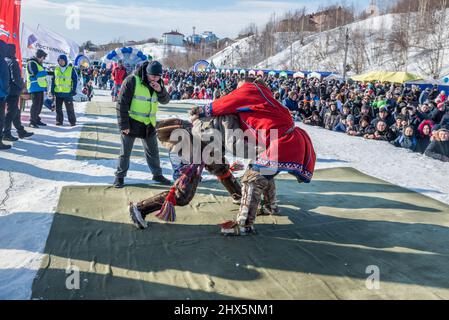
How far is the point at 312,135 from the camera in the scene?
9750 millimetres

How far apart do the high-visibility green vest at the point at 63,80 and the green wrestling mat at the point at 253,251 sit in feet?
15.9

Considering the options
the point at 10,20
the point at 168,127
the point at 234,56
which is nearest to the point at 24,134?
the point at 10,20

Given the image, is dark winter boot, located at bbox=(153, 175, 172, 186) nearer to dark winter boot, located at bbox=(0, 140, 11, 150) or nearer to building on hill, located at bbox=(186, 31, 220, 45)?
dark winter boot, located at bbox=(0, 140, 11, 150)

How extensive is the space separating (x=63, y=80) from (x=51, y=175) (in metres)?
4.09

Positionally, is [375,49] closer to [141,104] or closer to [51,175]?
[141,104]

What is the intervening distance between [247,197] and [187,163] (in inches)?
26.2

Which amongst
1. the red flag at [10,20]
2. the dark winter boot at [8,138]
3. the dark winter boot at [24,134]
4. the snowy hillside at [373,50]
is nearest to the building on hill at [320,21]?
the snowy hillside at [373,50]

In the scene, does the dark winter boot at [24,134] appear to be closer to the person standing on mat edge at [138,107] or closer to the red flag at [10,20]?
the red flag at [10,20]

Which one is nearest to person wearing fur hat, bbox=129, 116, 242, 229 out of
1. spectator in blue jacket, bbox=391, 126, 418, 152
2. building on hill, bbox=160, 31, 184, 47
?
spectator in blue jacket, bbox=391, 126, 418, 152

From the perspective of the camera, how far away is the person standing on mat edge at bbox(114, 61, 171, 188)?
491cm

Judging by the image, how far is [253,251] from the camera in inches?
136
